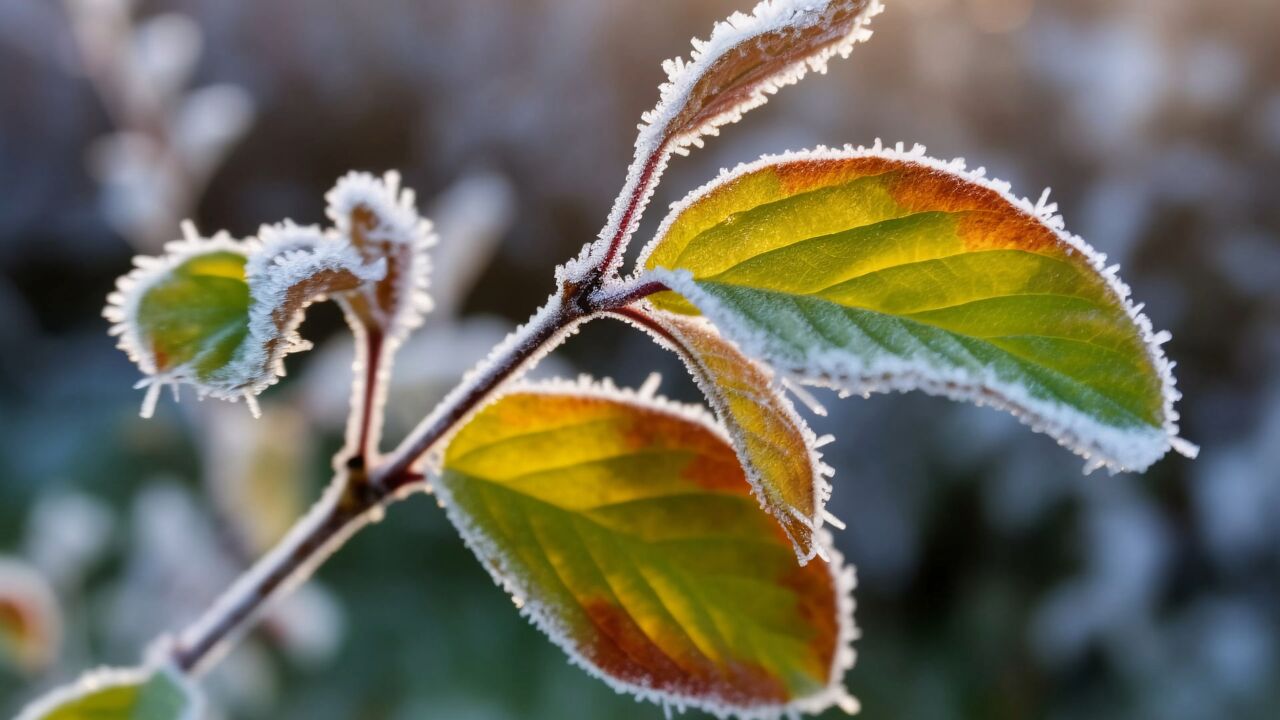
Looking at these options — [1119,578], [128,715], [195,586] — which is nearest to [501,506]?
[128,715]

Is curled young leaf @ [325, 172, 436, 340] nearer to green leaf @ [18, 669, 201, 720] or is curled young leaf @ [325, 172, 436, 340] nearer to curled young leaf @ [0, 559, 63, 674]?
green leaf @ [18, 669, 201, 720]

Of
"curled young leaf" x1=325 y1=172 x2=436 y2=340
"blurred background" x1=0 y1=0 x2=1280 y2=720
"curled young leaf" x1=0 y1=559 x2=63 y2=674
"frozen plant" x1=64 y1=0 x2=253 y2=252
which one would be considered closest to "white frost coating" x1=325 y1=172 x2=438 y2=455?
"curled young leaf" x1=325 y1=172 x2=436 y2=340

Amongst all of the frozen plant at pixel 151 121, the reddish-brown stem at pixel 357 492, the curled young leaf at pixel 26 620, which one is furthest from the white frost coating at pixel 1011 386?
the frozen plant at pixel 151 121

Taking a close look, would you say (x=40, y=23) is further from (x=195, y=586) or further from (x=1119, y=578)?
(x=1119, y=578)

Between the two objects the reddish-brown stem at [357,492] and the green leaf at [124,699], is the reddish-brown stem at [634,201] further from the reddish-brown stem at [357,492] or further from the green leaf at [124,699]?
the green leaf at [124,699]

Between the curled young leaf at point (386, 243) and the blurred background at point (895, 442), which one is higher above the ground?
the blurred background at point (895, 442)
